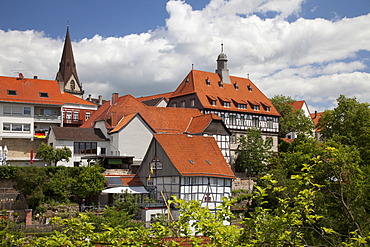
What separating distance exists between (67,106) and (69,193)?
84.9ft

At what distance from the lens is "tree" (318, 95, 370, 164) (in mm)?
41875

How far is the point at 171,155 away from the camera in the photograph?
33.9m

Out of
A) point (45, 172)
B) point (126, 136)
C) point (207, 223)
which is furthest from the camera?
point (126, 136)

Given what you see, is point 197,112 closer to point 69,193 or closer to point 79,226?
point 69,193

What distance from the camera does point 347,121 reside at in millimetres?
44500

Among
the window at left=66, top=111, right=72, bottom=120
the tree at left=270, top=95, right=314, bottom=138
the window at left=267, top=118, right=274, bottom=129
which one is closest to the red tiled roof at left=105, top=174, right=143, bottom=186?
the window at left=66, top=111, right=72, bottom=120

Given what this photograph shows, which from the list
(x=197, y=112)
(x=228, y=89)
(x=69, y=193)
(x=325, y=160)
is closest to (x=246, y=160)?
(x=197, y=112)

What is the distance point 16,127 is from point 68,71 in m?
44.6

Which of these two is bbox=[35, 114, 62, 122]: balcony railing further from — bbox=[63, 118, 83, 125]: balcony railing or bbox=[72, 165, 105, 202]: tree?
bbox=[72, 165, 105, 202]: tree

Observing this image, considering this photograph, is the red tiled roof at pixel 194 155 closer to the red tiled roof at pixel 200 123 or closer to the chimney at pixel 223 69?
the red tiled roof at pixel 200 123

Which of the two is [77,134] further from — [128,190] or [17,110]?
[128,190]

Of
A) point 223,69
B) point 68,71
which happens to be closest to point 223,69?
point 223,69

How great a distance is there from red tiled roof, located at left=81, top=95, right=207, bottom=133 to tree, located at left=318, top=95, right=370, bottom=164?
13.4m

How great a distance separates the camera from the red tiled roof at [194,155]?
3328 cm
